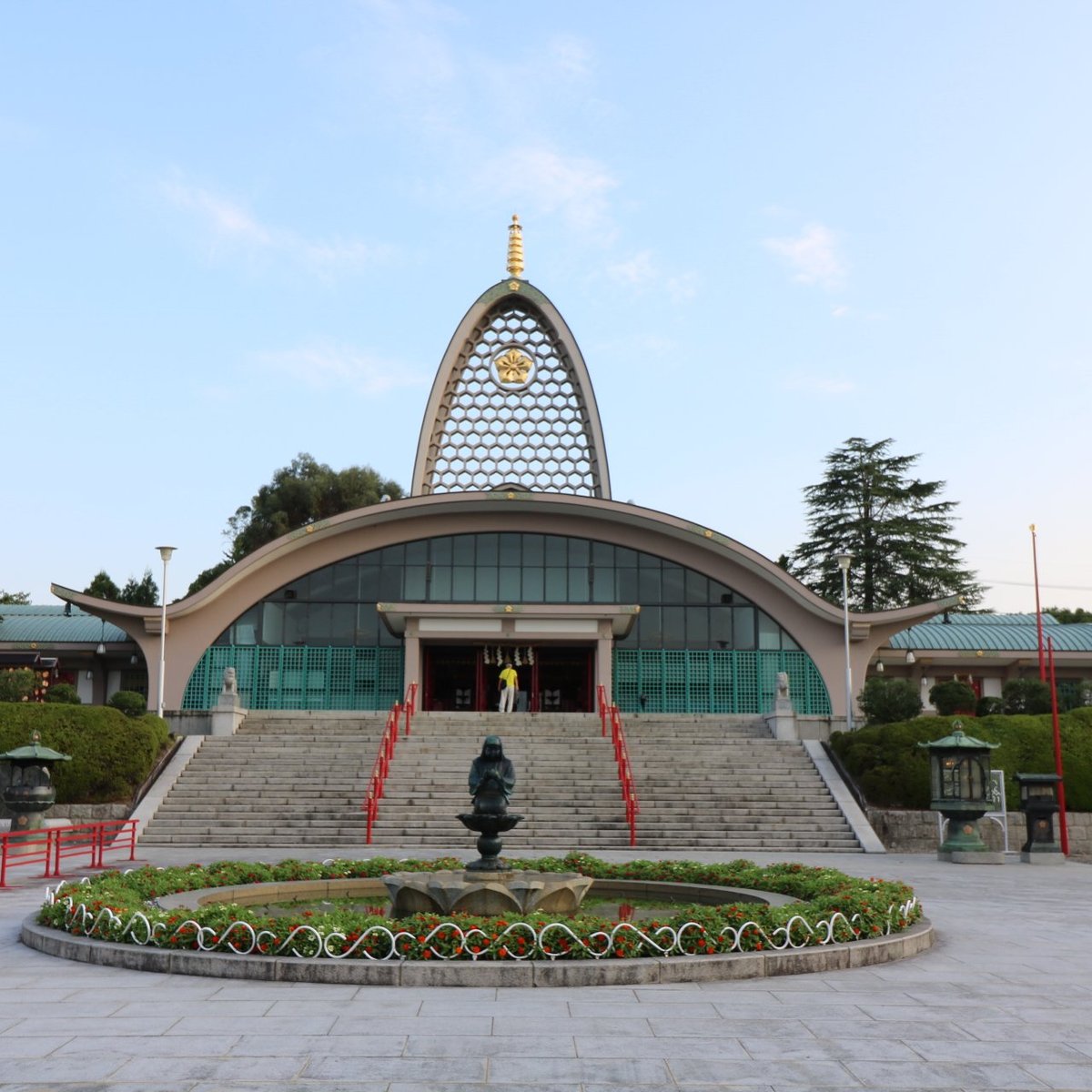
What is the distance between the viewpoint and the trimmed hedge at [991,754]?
24.1 metres

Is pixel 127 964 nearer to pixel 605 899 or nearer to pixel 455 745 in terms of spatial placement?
pixel 605 899

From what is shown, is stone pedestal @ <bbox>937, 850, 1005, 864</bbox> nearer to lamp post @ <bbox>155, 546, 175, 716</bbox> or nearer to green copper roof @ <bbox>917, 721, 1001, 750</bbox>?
green copper roof @ <bbox>917, 721, 1001, 750</bbox>

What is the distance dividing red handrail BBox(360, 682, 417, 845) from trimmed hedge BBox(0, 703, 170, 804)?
5066 millimetres

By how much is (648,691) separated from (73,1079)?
97.3 ft

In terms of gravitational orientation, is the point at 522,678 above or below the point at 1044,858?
above

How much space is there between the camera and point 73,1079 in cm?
617

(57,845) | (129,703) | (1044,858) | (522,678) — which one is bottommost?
(1044,858)

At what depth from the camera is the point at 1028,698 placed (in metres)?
27.8

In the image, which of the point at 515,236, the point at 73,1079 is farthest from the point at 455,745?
the point at 515,236

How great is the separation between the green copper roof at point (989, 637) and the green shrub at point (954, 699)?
8917 mm

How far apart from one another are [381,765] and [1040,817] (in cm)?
1319

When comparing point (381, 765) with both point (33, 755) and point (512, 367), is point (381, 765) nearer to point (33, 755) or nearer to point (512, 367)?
point (33, 755)

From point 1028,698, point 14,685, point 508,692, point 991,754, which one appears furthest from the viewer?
point 508,692

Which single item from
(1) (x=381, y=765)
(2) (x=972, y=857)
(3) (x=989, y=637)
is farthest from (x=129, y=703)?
(3) (x=989, y=637)
